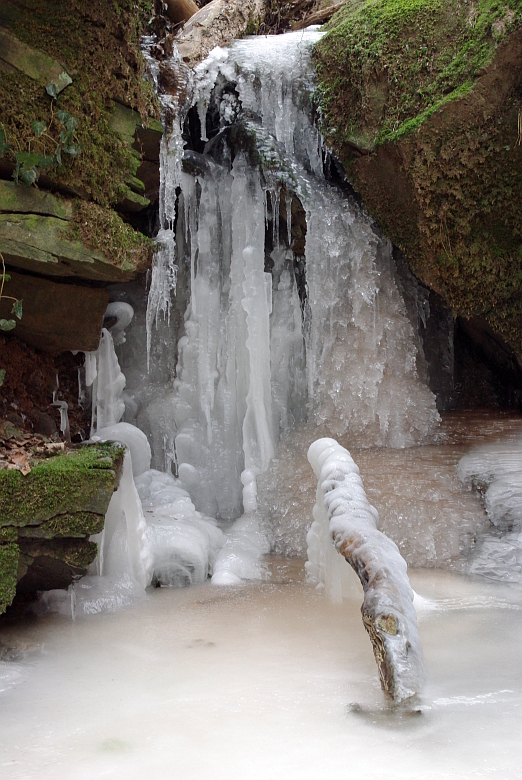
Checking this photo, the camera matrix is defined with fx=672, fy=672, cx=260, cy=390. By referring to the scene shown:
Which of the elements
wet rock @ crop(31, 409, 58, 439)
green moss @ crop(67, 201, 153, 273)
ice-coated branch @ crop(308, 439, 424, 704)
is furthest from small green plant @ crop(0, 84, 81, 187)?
ice-coated branch @ crop(308, 439, 424, 704)

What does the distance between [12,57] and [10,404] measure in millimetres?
2744

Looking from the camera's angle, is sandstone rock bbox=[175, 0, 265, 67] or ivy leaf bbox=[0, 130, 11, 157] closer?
ivy leaf bbox=[0, 130, 11, 157]

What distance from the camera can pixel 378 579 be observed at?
3373 mm

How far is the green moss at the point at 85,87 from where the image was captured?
512 centimetres

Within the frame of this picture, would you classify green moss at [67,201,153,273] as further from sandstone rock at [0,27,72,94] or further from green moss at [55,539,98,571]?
green moss at [55,539,98,571]

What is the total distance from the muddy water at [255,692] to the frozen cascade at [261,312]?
2.58 m

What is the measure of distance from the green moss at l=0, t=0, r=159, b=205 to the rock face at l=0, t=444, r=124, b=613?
2.46 m

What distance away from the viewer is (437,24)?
21.9 ft

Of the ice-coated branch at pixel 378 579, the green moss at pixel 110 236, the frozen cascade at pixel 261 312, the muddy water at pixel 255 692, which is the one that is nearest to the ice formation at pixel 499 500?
the muddy water at pixel 255 692

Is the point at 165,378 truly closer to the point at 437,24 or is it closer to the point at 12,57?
the point at 12,57

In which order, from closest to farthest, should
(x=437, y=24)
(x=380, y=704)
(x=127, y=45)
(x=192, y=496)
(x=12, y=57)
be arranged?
1. (x=380, y=704)
2. (x=12, y=57)
3. (x=127, y=45)
4. (x=437, y=24)
5. (x=192, y=496)

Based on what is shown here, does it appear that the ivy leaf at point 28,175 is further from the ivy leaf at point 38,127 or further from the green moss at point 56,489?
the green moss at point 56,489

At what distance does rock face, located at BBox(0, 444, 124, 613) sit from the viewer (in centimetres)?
374

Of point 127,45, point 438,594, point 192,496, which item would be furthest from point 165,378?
point 438,594
